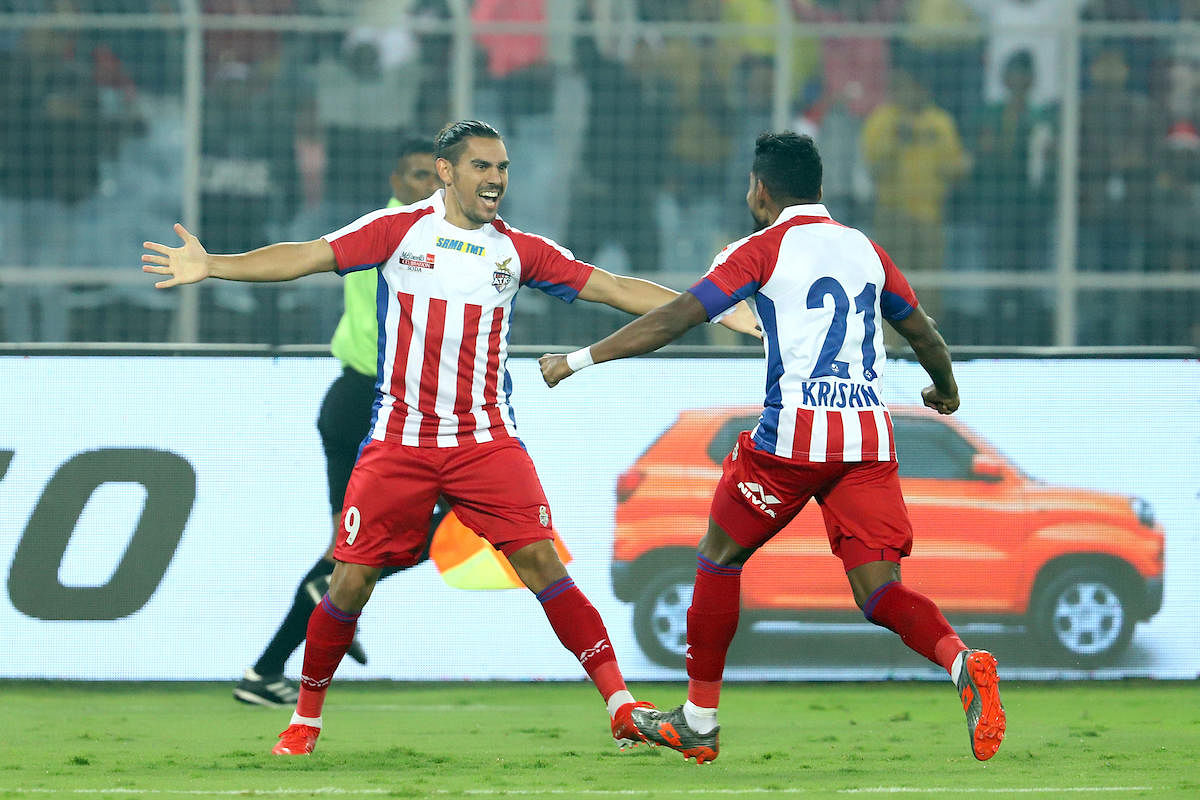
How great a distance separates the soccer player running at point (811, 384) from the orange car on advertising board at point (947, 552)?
1875mm

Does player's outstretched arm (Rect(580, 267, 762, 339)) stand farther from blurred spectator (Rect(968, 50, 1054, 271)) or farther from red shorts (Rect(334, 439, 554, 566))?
blurred spectator (Rect(968, 50, 1054, 271))

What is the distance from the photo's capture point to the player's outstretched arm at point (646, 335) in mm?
5008

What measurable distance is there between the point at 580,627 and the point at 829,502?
0.83 metres

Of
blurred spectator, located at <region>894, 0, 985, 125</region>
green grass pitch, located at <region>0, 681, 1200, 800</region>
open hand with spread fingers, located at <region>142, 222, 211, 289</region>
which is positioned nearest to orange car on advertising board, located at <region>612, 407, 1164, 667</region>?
green grass pitch, located at <region>0, 681, 1200, 800</region>

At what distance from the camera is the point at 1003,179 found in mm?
10844

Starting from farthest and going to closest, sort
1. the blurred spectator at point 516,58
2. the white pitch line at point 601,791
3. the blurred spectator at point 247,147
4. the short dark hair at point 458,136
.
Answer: the blurred spectator at point 516,58 → the blurred spectator at point 247,147 → the short dark hair at point 458,136 → the white pitch line at point 601,791

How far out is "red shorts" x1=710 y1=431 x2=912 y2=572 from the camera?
5.04m

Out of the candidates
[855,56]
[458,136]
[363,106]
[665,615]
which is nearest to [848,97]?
[855,56]

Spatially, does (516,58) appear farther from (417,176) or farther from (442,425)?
(442,425)

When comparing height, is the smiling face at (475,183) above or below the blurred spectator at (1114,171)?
below

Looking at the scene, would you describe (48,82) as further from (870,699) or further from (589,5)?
(870,699)

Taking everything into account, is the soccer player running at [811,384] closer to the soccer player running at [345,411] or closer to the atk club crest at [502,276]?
the atk club crest at [502,276]

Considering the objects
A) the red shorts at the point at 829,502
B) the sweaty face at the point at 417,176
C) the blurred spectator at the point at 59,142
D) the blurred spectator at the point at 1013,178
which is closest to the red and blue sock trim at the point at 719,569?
the red shorts at the point at 829,502

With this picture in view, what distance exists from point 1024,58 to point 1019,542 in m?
4.61
